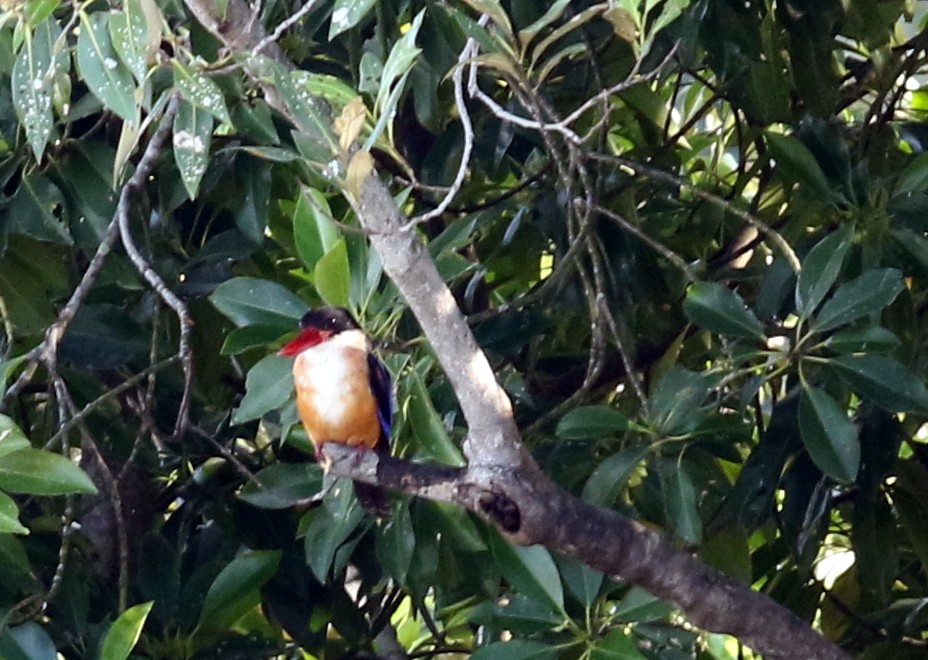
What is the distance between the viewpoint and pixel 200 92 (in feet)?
4.75

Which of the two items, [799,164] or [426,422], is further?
[799,164]

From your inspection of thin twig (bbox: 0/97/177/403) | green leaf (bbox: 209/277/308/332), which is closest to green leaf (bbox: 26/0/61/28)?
thin twig (bbox: 0/97/177/403)

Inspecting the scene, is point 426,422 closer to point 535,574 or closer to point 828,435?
point 535,574

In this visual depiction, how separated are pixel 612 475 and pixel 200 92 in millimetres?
980

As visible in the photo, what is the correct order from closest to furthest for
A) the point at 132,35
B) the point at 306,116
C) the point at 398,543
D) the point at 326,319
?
the point at 132,35, the point at 306,116, the point at 326,319, the point at 398,543

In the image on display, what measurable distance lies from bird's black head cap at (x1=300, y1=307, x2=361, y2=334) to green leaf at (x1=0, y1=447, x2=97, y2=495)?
1.57 ft

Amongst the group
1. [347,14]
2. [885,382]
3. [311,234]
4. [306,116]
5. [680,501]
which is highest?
[347,14]

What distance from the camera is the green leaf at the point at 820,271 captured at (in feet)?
6.73

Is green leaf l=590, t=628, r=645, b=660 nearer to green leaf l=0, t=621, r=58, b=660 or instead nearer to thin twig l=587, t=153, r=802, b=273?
thin twig l=587, t=153, r=802, b=273

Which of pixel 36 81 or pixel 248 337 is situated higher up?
pixel 36 81

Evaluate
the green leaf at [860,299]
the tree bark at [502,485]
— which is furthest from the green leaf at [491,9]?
the green leaf at [860,299]

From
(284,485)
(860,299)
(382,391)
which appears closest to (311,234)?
(382,391)

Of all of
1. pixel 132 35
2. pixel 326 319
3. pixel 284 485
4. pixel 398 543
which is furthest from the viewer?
pixel 284 485

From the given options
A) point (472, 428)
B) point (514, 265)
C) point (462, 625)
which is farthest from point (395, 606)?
point (472, 428)
